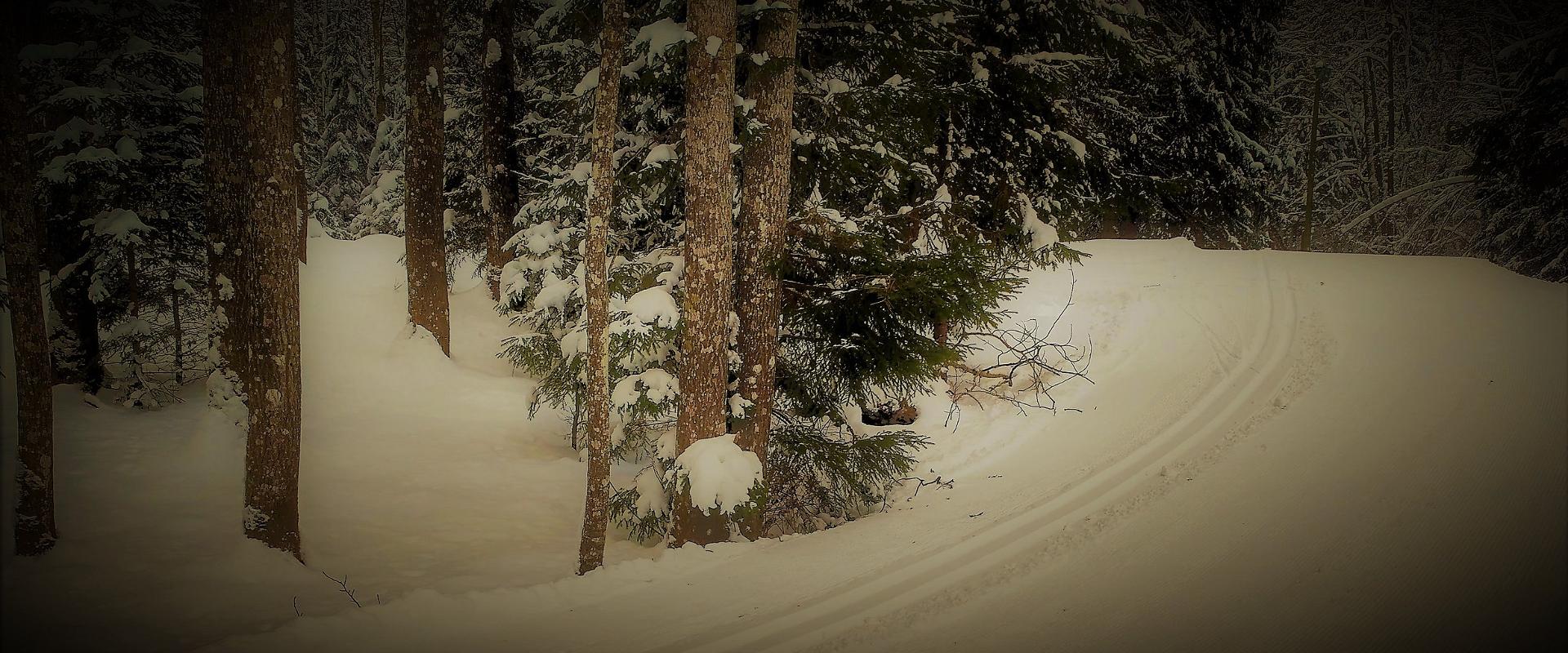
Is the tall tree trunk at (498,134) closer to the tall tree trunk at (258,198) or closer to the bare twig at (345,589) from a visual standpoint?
the tall tree trunk at (258,198)

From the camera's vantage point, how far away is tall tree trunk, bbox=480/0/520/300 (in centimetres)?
1164

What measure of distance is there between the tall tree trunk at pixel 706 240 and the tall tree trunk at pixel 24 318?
5.34 meters

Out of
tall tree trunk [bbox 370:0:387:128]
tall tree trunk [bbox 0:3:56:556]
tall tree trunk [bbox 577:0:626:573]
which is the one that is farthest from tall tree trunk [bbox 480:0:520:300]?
tall tree trunk [bbox 370:0:387:128]

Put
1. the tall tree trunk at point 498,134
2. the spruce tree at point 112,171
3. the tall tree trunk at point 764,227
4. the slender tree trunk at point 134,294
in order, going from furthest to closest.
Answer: the tall tree trunk at point 498,134 < the slender tree trunk at point 134,294 < the spruce tree at point 112,171 < the tall tree trunk at point 764,227

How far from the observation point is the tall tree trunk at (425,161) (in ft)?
36.1

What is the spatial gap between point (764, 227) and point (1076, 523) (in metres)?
3.66

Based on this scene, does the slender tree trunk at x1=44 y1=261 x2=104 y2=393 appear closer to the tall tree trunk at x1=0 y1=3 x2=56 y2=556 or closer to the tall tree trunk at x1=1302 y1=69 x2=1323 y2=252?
the tall tree trunk at x1=0 y1=3 x2=56 y2=556

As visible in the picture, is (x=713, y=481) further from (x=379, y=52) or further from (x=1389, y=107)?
(x=1389, y=107)

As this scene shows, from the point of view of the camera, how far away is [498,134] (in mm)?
11984

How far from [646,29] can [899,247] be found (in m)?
3.09

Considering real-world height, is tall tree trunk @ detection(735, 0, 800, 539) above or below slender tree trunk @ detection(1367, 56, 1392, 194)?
below

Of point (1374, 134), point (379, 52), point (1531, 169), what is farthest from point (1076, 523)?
point (379, 52)

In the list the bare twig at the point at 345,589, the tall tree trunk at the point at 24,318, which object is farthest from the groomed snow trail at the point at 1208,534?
the tall tree trunk at the point at 24,318

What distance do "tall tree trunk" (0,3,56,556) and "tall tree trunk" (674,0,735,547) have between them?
17.5 ft
